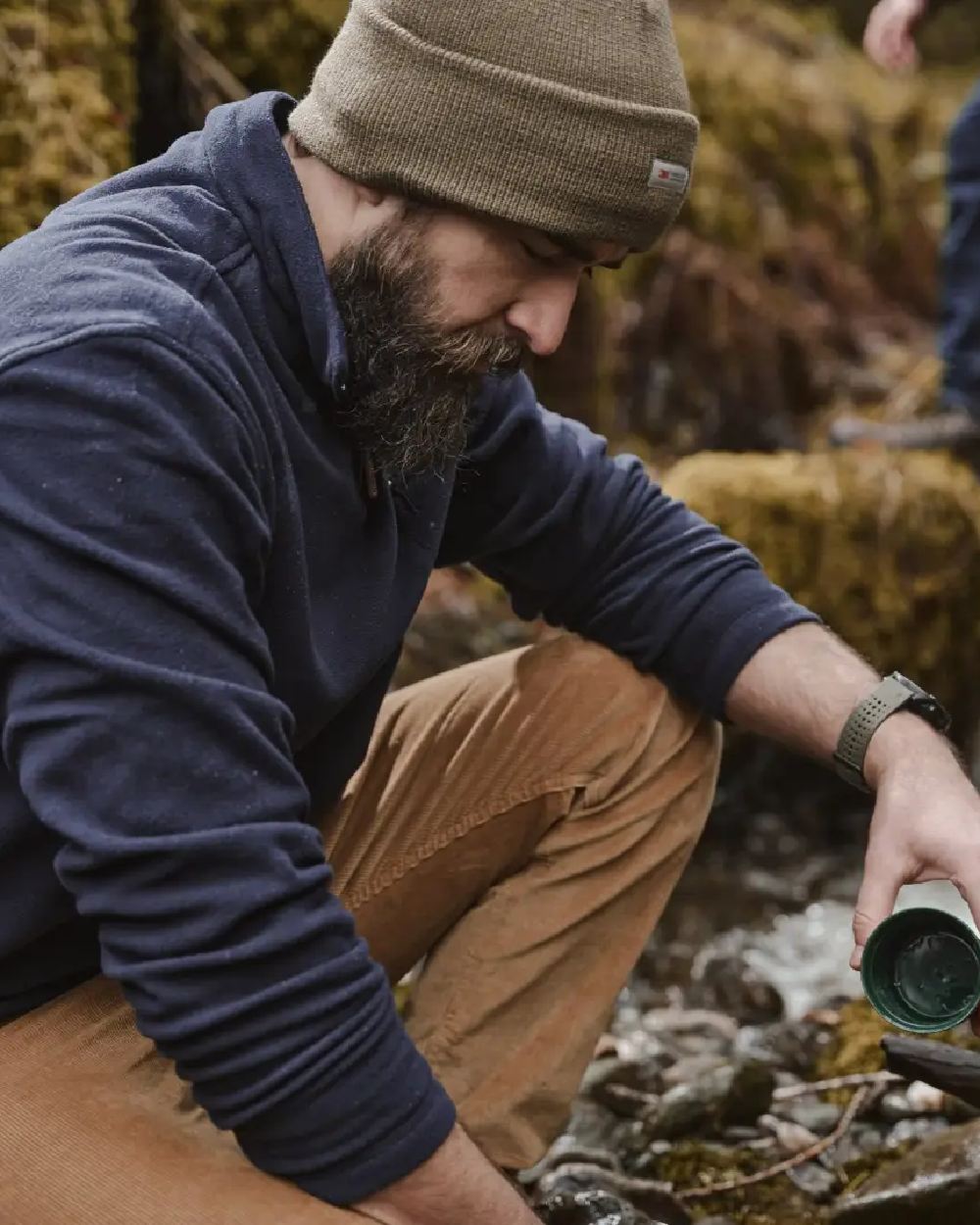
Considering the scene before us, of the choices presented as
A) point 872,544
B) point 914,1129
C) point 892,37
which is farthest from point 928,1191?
point 892,37

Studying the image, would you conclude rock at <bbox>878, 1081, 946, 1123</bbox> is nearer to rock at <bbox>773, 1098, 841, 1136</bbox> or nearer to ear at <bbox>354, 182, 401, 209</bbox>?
rock at <bbox>773, 1098, 841, 1136</bbox>

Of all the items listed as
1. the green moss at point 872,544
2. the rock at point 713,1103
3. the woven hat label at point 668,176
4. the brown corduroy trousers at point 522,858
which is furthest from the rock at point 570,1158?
the green moss at point 872,544

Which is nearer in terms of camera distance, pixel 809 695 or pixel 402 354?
pixel 402 354

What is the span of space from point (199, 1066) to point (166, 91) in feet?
11.9

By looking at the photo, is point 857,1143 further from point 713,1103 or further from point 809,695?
point 809,695

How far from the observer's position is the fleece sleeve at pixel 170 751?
5.89 ft

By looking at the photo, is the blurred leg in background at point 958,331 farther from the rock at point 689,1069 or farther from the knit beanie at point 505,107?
the knit beanie at point 505,107

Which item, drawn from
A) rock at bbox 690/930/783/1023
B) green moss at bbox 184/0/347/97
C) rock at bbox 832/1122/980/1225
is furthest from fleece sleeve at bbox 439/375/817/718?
green moss at bbox 184/0/347/97

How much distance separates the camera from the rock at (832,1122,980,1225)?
8.68 feet

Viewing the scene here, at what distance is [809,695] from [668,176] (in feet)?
3.07

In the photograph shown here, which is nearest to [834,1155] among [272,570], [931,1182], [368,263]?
[931,1182]

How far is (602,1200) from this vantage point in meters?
2.80

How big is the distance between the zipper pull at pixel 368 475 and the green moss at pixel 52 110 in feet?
6.62

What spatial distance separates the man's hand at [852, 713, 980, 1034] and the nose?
88cm
